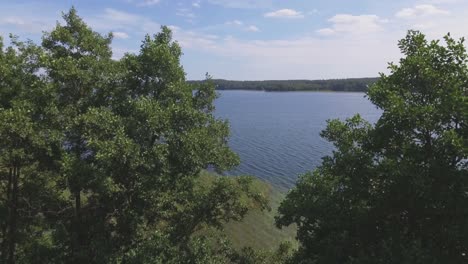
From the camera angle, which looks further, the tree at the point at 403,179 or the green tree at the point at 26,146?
the green tree at the point at 26,146

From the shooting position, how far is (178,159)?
1878cm

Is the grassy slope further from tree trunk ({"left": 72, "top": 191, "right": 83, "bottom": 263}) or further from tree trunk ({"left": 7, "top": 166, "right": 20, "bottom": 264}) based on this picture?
tree trunk ({"left": 7, "top": 166, "right": 20, "bottom": 264})

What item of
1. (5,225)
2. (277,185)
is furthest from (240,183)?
(277,185)

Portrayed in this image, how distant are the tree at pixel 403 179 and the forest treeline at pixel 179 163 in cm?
5

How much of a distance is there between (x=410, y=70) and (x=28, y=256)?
1982 cm

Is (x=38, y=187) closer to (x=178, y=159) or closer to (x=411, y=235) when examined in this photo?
(x=178, y=159)

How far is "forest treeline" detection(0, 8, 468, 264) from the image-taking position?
1434 centimetres

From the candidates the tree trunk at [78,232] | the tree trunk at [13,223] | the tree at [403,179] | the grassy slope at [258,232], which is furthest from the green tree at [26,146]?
the grassy slope at [258,232]

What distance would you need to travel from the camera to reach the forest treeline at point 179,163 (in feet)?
47.0

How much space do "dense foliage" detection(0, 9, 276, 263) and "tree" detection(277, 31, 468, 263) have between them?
484 centimetres

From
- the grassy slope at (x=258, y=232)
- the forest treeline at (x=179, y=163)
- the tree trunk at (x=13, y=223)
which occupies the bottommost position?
the grassy slope at (x=258, y=232)

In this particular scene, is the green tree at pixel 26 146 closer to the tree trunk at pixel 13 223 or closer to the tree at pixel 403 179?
the tree trunk at pixel 13 223

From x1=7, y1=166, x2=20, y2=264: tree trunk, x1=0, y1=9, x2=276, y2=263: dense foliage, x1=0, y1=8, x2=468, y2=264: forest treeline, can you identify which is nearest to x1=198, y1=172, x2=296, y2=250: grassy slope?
x1=0, y1=8, x2=468, y2=264: forest treeline

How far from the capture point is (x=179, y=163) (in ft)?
62.2
